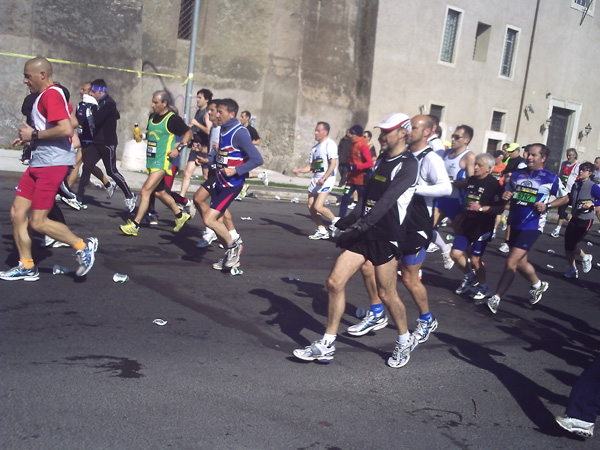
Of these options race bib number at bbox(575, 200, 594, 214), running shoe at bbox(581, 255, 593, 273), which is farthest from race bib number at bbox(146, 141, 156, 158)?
running shoe at bbox(581, 255, 593, 273)

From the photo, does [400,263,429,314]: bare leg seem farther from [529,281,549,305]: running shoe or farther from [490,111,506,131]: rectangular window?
[490,111,506,131]: rectangular window

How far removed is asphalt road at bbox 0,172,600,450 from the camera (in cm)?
400

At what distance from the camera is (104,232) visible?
31.2 feet

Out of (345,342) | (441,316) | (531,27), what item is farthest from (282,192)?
(531,27)

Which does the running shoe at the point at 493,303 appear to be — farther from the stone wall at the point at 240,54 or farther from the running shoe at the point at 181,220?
the stone wall at the point at 240,54

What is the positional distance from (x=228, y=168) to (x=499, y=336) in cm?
354

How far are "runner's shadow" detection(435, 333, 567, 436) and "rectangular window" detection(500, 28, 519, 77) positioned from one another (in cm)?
2517

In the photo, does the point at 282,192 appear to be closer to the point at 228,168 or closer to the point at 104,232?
the point at 104,232

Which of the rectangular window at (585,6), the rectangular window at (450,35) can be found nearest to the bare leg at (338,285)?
the rectangular window at (450,35)

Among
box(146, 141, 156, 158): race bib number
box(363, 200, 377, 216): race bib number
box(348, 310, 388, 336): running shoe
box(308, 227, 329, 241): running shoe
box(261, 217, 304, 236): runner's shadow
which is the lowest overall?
box(261, 217, 304, 236): runner's shadow

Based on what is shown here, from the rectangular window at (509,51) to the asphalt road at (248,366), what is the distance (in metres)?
22.7

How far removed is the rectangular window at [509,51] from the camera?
29141 mm

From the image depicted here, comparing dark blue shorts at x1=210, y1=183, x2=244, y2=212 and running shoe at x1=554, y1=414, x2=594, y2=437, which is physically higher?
dark blue shorts at x1=210, y1=183, x2=244, y2=212

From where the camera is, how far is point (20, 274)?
21.6ft
